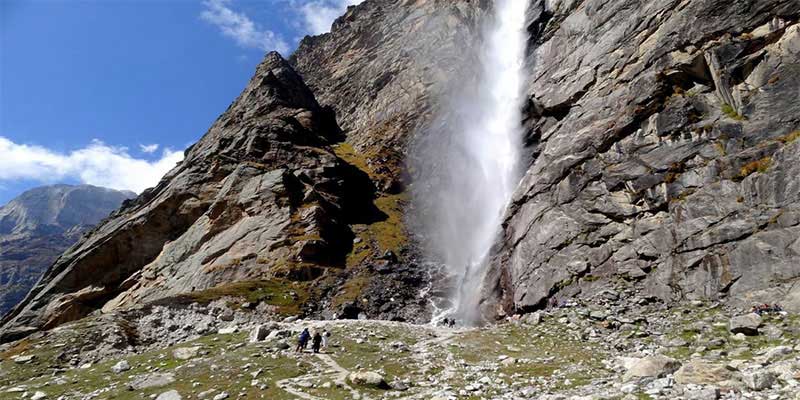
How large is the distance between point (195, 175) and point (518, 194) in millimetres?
69886

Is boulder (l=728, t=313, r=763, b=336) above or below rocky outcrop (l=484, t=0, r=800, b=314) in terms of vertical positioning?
below

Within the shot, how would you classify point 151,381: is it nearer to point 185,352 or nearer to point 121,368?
point 121,368

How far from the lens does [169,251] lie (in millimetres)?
86812

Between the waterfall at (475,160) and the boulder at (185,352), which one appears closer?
the boulder at (185,352)

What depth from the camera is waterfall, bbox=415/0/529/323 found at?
67500 mm

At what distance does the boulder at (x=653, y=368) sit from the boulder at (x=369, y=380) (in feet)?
32.6

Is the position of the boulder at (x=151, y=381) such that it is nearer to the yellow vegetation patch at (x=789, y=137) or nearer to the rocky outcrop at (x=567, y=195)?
the rocky outcrop at (x=567, y=195)

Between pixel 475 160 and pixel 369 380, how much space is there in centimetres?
7017

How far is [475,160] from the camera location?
8875 centimetres

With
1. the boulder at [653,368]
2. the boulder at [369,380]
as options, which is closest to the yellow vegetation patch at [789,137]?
the boulder at [653,368]

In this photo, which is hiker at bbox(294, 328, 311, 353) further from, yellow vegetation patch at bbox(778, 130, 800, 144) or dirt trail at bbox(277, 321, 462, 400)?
yellow vegetation patch at bbox(778, 130, 800, 144)

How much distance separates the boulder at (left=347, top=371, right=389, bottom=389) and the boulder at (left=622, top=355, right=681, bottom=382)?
992cm

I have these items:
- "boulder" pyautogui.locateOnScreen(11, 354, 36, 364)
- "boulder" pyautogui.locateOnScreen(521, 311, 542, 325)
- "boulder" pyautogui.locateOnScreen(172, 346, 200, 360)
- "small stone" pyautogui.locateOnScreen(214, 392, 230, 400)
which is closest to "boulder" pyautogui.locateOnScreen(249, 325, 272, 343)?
"boulder" pyautogui.locateOnScreen(172, 346, 200, 360)

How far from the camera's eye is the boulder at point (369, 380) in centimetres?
2174
